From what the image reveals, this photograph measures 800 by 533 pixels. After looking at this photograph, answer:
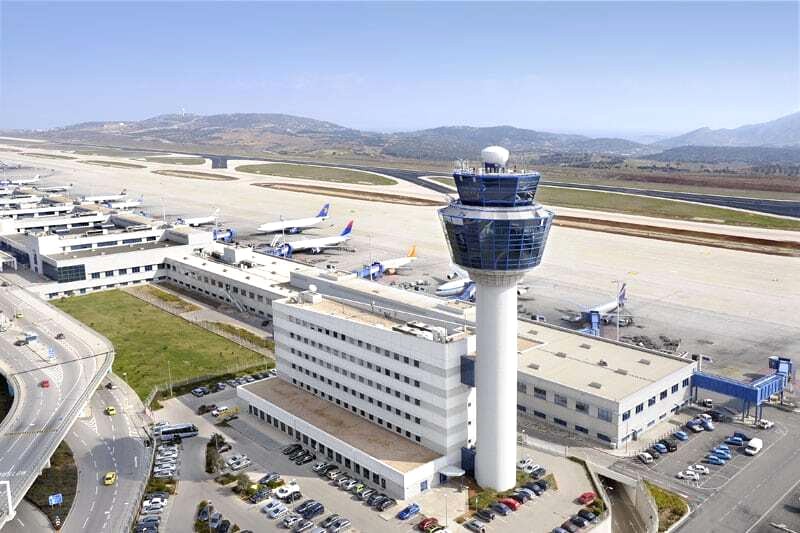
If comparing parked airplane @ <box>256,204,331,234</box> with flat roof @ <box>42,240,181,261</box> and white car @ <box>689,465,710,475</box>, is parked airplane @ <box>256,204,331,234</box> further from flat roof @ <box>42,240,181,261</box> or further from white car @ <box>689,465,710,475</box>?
white car @ <box>689,465,710,475</box>

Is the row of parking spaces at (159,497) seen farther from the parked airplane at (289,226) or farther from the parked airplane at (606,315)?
the parked airplane at (289,226)

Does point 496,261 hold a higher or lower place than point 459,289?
higher

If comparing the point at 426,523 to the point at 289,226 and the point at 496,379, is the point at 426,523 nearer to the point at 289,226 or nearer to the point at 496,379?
the point at 496,379

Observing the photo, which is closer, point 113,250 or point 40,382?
point 40,382

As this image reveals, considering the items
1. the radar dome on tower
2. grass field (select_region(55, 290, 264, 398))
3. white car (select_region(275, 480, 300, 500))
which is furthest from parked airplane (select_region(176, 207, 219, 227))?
the radar dome on tower

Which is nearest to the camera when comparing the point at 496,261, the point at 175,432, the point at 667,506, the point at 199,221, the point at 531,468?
the point at 496,261

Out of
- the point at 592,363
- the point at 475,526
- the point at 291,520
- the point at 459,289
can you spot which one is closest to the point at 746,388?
the point at 592,363

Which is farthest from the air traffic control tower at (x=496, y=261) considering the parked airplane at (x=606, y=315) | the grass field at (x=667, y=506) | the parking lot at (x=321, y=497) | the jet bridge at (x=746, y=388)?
the parked airplane at (x=606, y=315)
